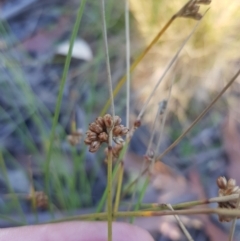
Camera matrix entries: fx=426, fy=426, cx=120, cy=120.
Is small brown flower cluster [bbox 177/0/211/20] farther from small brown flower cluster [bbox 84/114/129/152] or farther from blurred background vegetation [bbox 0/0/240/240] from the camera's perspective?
blurred background vegetation [bbox 0/0/240/240]

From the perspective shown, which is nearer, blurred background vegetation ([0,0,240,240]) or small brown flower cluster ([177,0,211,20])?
small brown flower cluster ([177,0,211,20])

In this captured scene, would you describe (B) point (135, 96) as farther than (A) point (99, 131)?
Yes

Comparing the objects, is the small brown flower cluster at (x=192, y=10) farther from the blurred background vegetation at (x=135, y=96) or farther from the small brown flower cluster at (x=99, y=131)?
the blurred background vegetation at (x=135, y=96)

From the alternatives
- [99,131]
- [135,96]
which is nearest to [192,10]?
[99,131]

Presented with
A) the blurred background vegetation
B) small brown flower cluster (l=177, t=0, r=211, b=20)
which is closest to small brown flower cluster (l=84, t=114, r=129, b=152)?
small brown flower cluster (l=177, t=0, r=211, b=20)

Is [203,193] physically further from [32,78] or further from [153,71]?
[32,78]

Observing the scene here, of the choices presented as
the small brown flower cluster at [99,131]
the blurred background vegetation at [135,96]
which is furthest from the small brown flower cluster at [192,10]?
the blurred background vegetation at [135,96]

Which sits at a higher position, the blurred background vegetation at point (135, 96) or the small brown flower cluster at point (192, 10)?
the small brown flower cluster at point (192, 10)

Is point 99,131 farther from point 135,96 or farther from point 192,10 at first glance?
point 135,96

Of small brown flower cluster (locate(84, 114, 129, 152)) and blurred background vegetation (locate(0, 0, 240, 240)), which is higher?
small brown flower cluster (locate(84, 114, 129, 152))

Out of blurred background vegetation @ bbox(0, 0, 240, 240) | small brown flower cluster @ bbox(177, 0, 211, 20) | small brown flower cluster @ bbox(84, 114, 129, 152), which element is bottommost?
blurred background vegetation @ bbox(0, 0, 240, 240)

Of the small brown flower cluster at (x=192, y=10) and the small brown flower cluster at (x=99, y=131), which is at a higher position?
the small brown flower cluster at (x=192, y=10)

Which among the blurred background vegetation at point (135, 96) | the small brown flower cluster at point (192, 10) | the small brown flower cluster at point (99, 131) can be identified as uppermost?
the small brown flower cluster at point (192, 10)

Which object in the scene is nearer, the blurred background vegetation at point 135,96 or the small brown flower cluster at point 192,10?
the small brown flower cluster at point 192,10
